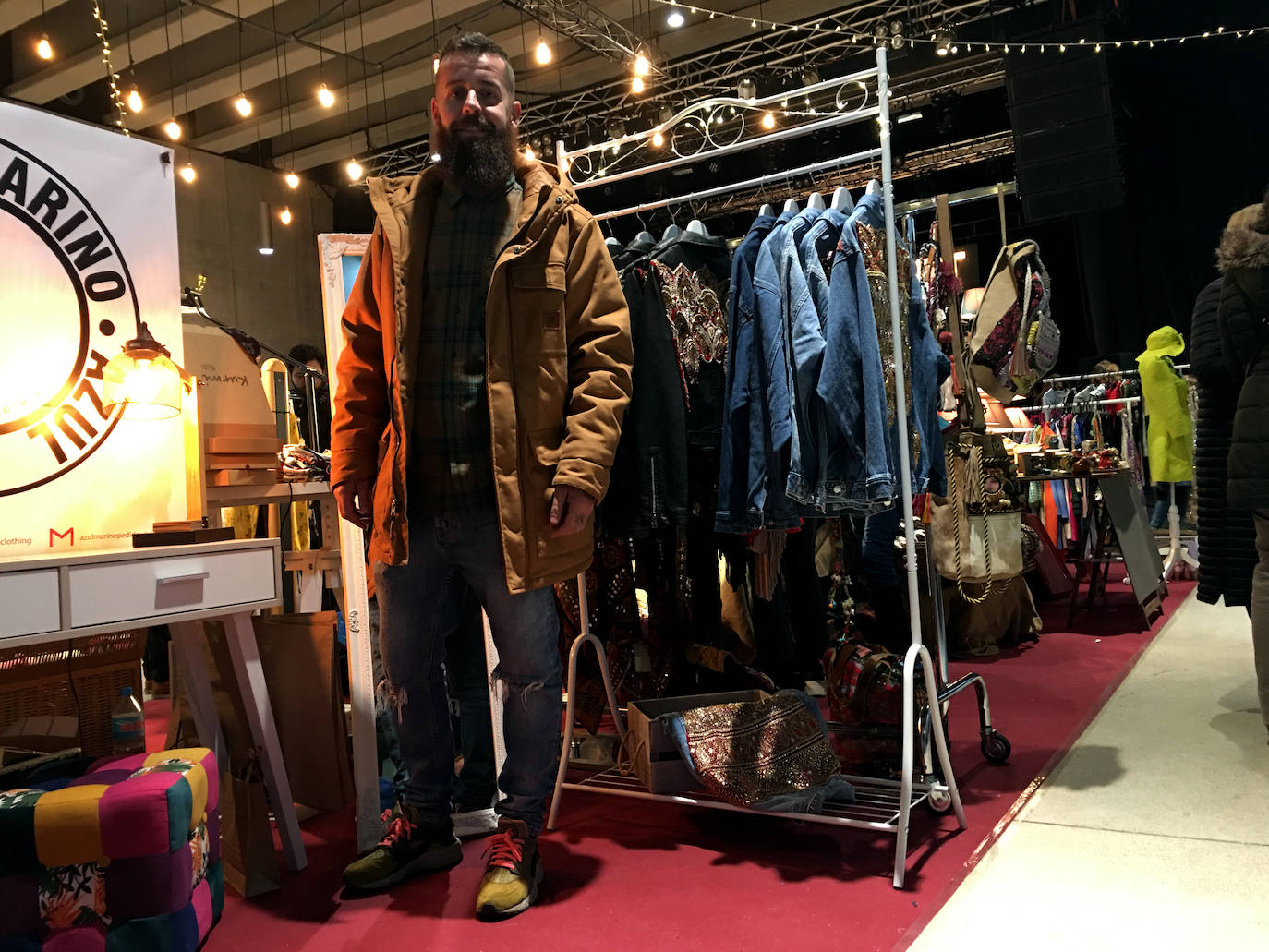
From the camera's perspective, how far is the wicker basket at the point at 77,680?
258 cm

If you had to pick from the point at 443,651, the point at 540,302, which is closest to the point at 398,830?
the point at 443,651

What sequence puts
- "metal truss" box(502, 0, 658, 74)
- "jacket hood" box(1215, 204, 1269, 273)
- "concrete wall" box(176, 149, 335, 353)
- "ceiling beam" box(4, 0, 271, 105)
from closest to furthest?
"jacket hood" box(1215, 204, 1269, 273), "metal truss" box(502, 0, 658, 74), "ceiling beam" box(4, 0, 271, 105), "concrete wall" box(176, 149, 335, 353)

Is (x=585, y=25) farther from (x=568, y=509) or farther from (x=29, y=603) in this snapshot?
(x=29, y=603)

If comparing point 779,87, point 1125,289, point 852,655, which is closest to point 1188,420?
point 1125,289

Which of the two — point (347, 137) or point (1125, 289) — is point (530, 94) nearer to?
point (347, 137)

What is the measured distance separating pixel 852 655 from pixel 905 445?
79 centimetres

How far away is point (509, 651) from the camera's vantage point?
2.14 meters

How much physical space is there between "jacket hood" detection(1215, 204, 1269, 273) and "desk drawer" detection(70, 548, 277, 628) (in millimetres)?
2858

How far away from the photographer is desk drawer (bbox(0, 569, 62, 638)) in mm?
1769

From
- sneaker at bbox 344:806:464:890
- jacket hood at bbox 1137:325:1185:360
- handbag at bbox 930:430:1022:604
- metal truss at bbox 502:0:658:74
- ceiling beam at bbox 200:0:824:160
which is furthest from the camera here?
ceiling beam at bbox 200:0:824:160

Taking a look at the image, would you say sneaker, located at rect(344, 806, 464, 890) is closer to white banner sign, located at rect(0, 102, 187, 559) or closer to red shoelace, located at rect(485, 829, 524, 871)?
red shoelace, located at rect(485, 829, 524, 871)

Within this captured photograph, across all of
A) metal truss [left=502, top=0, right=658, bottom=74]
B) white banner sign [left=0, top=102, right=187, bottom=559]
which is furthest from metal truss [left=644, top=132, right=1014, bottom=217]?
white banner sign [left=0, top=102, right=187, bottom=559]

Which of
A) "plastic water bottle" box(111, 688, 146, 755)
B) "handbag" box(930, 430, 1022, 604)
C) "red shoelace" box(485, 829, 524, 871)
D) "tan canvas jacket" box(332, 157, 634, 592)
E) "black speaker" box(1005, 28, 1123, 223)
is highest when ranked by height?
"black speaker" box(1005, 28, 1123, 223)

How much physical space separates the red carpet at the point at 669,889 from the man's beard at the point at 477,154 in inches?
63.8
